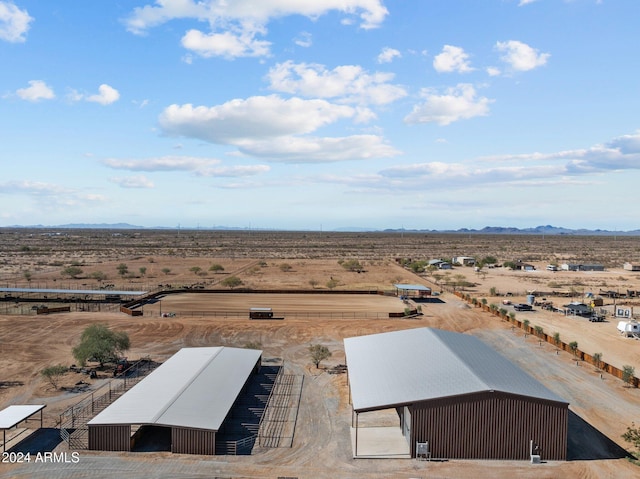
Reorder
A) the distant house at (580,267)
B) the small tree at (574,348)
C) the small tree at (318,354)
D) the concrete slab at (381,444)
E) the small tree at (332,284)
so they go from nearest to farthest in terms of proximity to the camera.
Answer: the concrete slab at (381,444), the small tree at (318,354), the small tree at (574,348), the small tree at (332,284), the distant house at (580,267)

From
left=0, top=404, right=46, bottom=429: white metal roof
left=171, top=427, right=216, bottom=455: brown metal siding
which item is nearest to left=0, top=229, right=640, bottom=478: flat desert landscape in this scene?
left=171, top=427, right=216, bottom=455: brown metal siding

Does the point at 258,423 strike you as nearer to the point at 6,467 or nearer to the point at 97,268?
the point at 6,467

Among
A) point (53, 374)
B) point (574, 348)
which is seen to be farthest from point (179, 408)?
point (574, 348)

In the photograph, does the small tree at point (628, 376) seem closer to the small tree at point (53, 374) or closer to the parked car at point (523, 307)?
the parked car at point (523, 307)

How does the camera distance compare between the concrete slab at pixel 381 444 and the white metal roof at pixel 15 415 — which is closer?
the concrete slab at pixel 381 444

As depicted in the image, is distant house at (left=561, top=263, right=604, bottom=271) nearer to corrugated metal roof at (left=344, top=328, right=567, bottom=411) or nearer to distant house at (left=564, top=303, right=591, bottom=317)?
distant house at (left=564, top=303, right=591, bottom=317)

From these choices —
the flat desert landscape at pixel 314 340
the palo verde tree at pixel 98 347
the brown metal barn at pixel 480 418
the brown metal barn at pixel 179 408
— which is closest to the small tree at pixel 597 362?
the flat desert landscape at pixel 314 340

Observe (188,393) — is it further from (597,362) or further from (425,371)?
(597,362)
